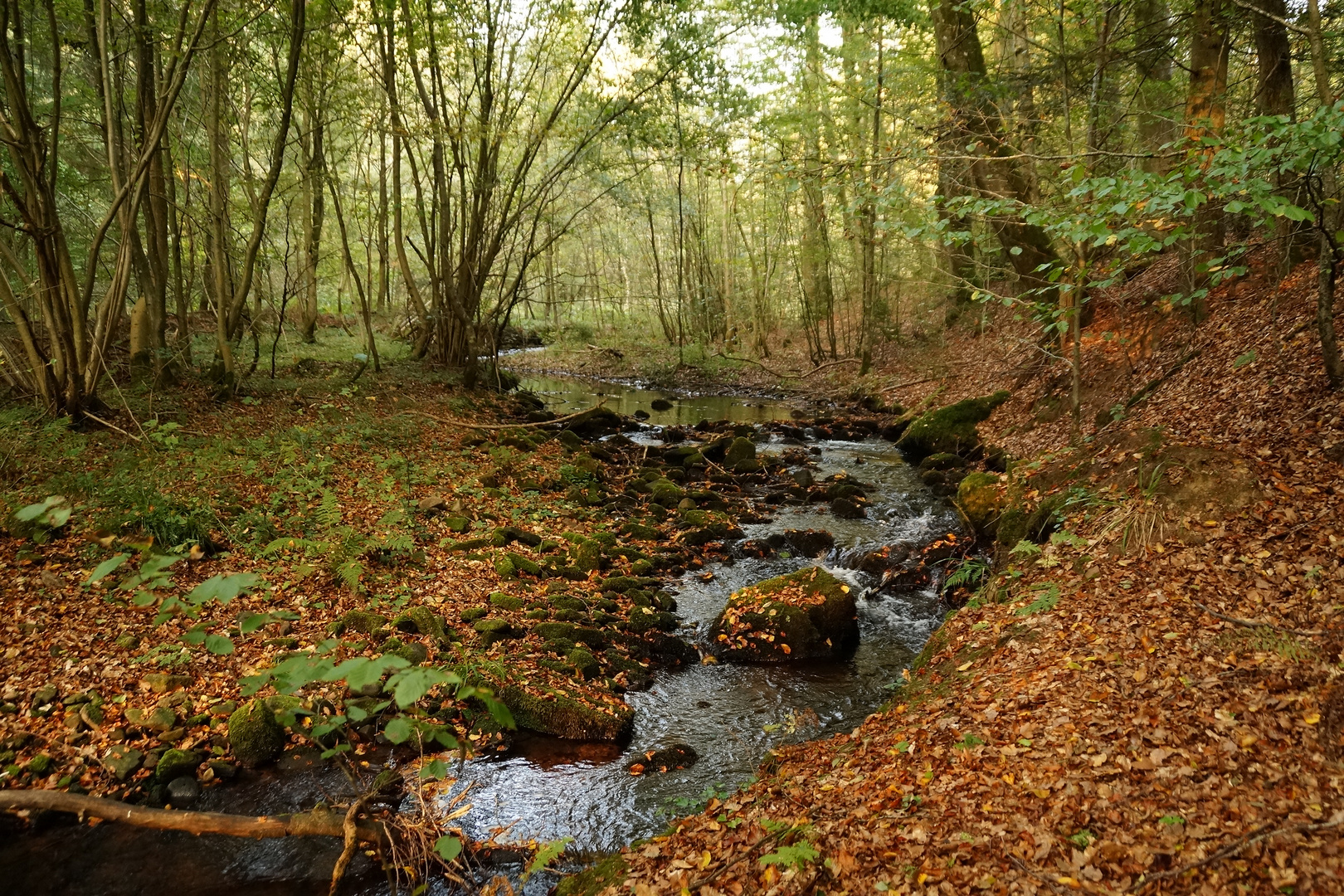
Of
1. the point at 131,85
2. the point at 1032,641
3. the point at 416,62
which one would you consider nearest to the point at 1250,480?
the point at 1032,641

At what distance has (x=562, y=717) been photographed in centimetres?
598

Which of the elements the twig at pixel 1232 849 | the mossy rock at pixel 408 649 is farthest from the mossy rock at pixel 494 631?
the twig at pixel 1232 849

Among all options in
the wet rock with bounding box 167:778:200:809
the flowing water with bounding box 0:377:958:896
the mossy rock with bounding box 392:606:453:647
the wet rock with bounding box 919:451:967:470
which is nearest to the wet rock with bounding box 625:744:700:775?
the flowing water with bounding box 0:377:958:896

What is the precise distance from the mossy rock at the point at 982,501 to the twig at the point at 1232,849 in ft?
20.8

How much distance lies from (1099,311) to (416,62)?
1444 centimetres

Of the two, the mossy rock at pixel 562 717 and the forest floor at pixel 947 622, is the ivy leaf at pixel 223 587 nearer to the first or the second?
the forest floor at pixel 947 622

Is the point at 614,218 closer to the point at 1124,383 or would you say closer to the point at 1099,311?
the point at 1099,311

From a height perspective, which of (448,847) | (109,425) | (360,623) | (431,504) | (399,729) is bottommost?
(360,623)

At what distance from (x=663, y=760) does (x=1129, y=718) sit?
11.2ft

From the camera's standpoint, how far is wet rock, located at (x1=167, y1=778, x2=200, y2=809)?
4797mm

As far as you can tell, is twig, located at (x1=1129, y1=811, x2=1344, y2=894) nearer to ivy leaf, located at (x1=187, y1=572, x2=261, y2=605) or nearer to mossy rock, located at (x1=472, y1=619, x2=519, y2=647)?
ivy leaf, located at (x1=187, y1=572, x2=261, y2=605)

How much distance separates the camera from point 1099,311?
12.8 m

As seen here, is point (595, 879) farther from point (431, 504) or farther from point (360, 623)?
point (431, 504)

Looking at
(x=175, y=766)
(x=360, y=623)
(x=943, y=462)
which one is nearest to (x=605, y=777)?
(x=360, y=623)
